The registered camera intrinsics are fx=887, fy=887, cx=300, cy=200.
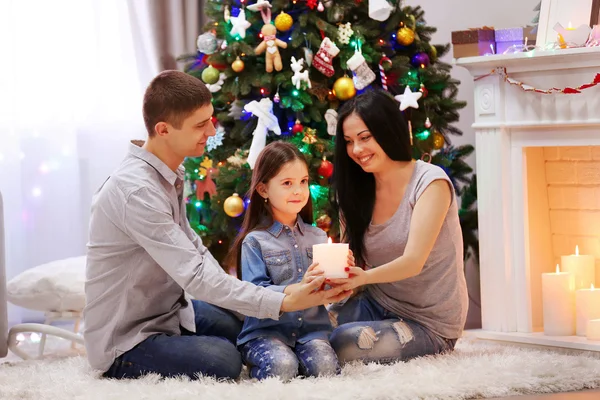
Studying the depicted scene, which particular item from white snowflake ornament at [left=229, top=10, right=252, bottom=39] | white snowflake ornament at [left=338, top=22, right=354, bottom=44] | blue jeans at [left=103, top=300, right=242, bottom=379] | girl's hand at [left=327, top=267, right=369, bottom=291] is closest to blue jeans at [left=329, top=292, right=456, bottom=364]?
girl's hand at [left=327, top=267, right=369, bottom=291]

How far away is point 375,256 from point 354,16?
1225mm

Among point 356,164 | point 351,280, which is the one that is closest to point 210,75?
point 356,164

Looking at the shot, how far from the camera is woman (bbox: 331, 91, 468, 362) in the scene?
2771 mm

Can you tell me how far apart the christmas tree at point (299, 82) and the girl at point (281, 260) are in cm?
68

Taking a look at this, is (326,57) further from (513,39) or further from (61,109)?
(61,109)

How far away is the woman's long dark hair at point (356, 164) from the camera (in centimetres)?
288

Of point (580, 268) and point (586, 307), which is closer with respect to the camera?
point (586, 307)

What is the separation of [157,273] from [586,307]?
5.35ft

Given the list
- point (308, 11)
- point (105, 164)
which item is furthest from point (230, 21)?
point (105, 164)

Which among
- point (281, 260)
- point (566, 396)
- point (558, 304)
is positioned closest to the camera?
point (566, 396)

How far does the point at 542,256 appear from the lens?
3.58m

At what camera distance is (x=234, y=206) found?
3.57 m

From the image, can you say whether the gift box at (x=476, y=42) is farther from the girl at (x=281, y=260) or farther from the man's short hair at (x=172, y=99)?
the man's short hair at (x=172, y=99)

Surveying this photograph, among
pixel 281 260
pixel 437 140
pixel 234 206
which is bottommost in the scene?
pixel 281 260
